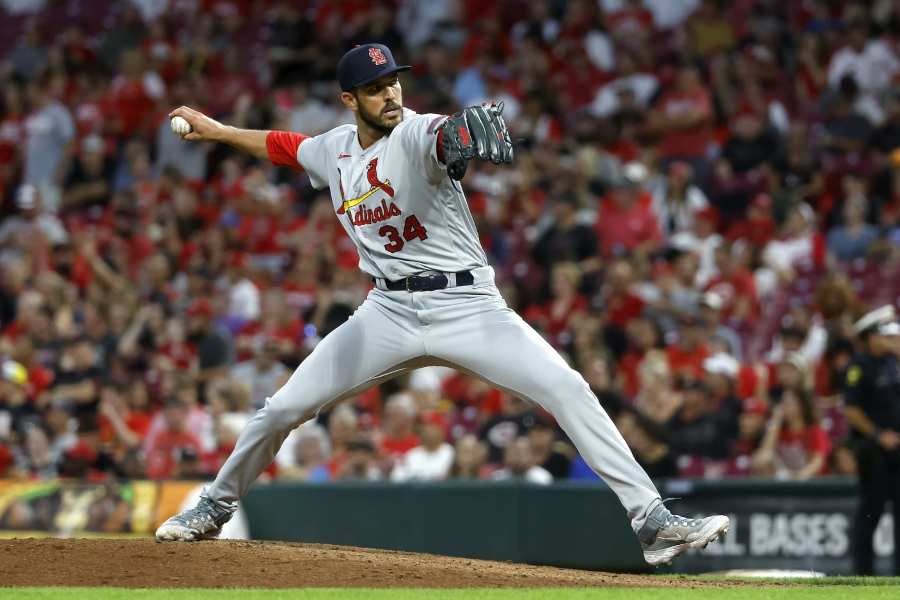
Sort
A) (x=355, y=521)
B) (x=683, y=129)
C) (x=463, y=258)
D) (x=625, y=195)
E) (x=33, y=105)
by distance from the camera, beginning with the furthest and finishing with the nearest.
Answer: (x=33, y=105) < (x=683, y=129) < (x=625, y=195) < (x=355, y=521) < (x=463, y=258)

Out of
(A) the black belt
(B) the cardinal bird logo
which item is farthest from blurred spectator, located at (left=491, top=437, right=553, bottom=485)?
(B) the cardinal bird logo

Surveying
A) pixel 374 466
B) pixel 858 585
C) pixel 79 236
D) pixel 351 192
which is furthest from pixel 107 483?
pixel 858 585

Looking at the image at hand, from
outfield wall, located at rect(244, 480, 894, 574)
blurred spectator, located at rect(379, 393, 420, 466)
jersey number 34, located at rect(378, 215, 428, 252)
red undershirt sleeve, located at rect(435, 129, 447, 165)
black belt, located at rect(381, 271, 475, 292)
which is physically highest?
red undershirt sleeve, located at rect(435, 129, 447, 165)

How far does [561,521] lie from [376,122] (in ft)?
13.9

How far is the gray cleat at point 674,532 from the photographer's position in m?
5.62

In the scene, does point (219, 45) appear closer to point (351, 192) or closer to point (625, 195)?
point (625, 195)

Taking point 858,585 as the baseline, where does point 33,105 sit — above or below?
above

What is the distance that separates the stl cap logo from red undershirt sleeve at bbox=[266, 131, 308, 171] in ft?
1.99

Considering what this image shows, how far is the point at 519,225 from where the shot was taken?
41.3ft

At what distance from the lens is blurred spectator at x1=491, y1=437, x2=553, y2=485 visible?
9852mm

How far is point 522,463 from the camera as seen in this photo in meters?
9.86

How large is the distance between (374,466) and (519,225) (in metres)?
2.99

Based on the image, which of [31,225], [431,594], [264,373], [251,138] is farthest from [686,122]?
[431,594]

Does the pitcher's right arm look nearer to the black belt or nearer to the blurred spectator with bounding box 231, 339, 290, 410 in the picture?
the black belt
